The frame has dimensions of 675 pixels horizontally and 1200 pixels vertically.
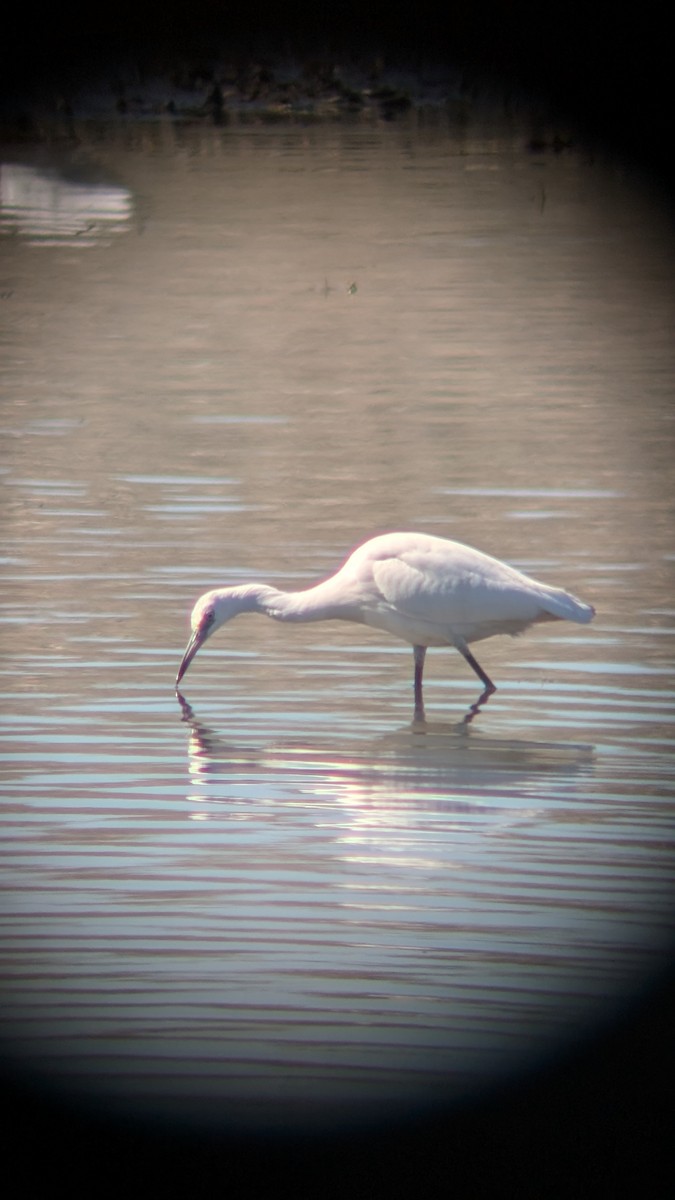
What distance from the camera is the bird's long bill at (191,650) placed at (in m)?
6.09

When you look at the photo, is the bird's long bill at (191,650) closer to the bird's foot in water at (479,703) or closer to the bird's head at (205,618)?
the bird's head at (205,618)

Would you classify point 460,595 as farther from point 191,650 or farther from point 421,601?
point 191,650

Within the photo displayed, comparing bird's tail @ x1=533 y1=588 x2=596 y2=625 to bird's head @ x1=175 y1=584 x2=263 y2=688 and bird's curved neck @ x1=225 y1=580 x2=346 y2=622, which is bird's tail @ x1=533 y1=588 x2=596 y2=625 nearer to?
bird's curved neck @ x1=225 y1=580 x2=346 y2=622

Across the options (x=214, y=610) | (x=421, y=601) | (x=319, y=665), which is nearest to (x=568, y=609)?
(x=421, y=601)

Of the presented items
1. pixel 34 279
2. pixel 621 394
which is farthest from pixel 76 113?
pixel 621 394

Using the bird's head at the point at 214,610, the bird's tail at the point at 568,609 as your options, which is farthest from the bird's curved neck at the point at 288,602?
the bird's tail at the point at 568,609

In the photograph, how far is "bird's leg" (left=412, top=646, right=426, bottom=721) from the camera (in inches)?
233

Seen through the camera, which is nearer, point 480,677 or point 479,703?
point 479,703

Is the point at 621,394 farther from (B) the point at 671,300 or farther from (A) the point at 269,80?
(A) the point at 269,80

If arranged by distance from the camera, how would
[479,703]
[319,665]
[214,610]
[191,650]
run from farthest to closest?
[319,665] → [214,610] → [191,650] → [479,703]

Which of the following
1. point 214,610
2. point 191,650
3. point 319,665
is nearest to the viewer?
point 191,650

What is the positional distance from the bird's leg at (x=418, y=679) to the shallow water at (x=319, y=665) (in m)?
0.04

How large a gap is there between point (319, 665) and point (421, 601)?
434 millimetres

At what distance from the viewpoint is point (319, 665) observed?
21.0 ft
